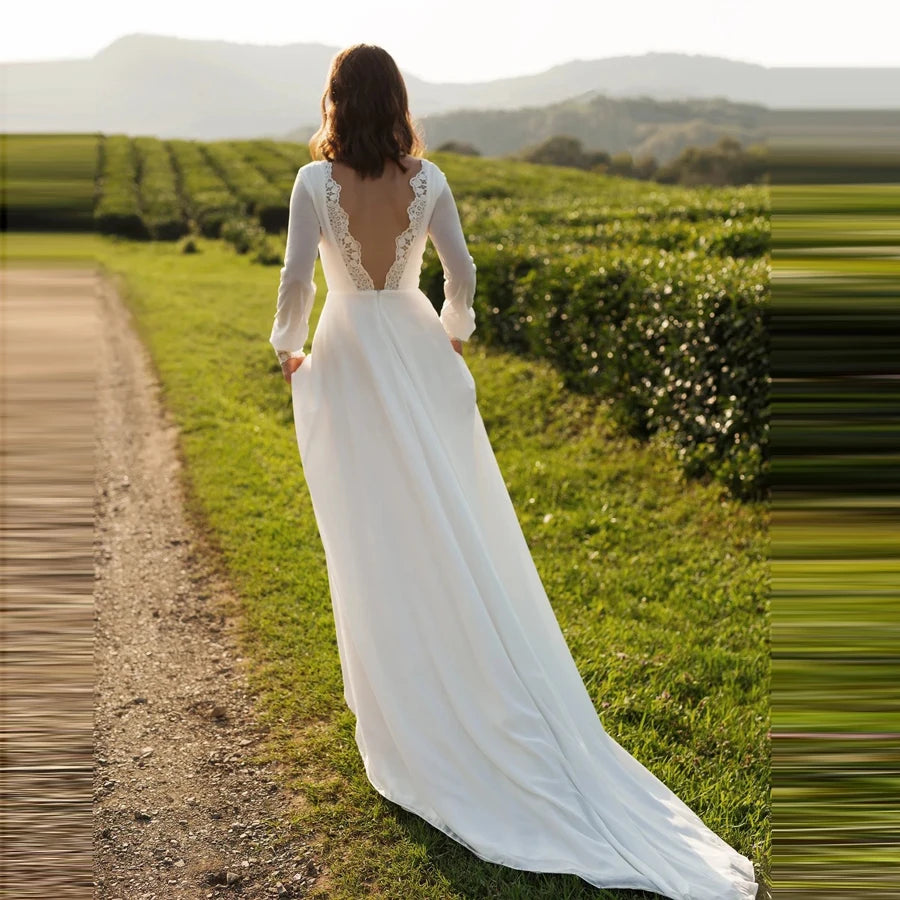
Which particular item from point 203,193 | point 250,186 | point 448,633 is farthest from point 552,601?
point 250,186

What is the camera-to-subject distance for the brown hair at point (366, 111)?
315 cm

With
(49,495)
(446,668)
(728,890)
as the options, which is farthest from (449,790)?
(49,495)

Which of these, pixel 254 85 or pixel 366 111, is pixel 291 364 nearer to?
pixel 366 111

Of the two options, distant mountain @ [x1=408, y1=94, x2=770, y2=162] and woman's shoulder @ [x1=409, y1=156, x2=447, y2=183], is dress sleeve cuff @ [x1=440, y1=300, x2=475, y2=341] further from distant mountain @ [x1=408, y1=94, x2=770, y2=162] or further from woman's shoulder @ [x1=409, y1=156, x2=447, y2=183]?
distant mountain @ [x1=408, y1=94, x2=770, y2=162]

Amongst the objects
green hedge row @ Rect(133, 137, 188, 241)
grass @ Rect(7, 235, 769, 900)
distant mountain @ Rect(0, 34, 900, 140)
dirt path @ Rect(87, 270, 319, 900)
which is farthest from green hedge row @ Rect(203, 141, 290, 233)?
dirt path @ Rect(87, 270, 319, 900)

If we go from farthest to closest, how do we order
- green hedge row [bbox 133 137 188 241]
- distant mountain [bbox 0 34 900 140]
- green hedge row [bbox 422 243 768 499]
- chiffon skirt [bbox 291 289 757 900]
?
distant mountain [bbox 0 34 900 140] < green hedge row [bbox 133 137 188 241] < green hedge row [bbox 422 243 768 499] < chiffon skirt [bbox 291 289 757 900]

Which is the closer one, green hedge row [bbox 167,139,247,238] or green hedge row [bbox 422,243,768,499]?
green hedge row [bbox 422,243,768,499]

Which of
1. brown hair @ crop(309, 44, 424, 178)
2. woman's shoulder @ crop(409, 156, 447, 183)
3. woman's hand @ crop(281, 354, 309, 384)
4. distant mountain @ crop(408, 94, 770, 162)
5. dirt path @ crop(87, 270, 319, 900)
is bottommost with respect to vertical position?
dirt path @ crop(87, 270, 319, 900)

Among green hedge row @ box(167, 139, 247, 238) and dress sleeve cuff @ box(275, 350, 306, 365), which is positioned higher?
green hedge row @ box(167, 139, 247, 238)

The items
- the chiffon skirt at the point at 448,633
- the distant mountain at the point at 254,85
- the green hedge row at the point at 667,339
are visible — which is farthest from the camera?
the distant mountain at the point at 254,85

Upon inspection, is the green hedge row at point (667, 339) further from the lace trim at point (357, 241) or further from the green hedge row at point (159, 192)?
the green hedge row at point (159, 192)

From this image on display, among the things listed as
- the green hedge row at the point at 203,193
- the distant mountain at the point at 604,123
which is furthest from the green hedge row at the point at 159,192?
the distant mountain at the point at 604,123

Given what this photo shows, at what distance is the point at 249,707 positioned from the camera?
4.15m

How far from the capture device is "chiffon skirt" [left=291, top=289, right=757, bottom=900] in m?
3.00
